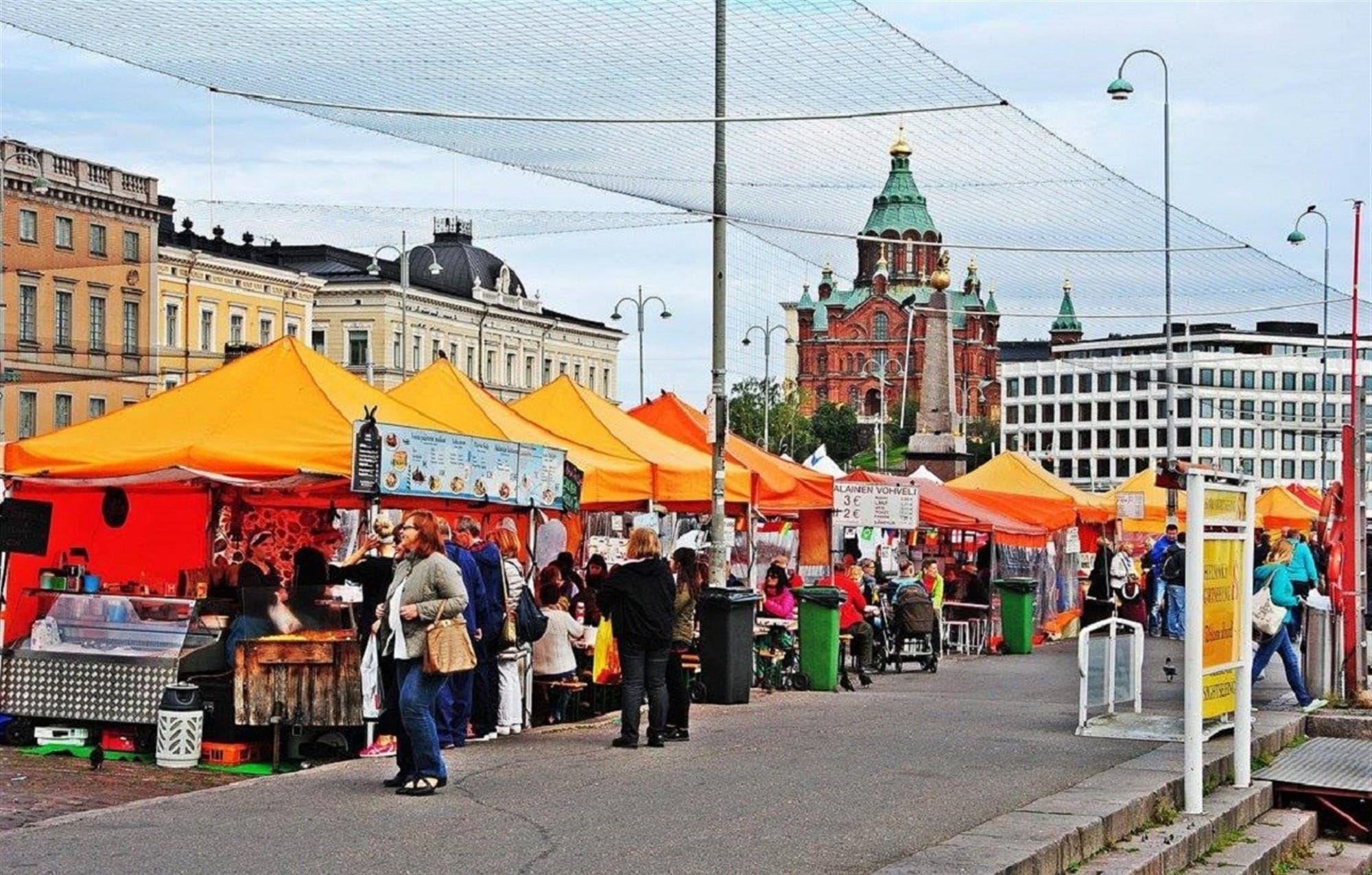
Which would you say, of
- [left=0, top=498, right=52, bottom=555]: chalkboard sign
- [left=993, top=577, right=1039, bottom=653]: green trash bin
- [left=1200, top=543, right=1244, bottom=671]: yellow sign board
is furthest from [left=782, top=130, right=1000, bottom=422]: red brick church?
[left=1200, top=543, right=1244, bottom=671]: yellow sign board

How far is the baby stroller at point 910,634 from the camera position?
2734 centimetres

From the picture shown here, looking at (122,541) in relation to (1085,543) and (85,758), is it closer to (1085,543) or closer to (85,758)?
(85,758)

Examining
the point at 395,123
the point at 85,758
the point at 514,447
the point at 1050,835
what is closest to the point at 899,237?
the point at 514,447

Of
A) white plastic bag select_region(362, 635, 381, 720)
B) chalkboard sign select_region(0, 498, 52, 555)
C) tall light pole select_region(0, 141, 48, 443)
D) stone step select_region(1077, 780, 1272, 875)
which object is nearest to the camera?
stone step select_region(1077, 780, 1272, 875)

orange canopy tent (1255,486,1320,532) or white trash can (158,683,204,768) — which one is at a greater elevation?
orange canopy tent (1255,486,1320,532)

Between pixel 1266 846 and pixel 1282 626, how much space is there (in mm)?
6726

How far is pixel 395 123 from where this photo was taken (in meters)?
15.9

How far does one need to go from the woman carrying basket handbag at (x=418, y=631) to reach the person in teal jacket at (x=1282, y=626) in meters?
8.72

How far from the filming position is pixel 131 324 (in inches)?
3228

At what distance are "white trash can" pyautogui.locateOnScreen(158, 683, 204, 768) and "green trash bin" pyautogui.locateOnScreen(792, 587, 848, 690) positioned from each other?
29.1ft

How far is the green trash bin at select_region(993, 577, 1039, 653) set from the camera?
33.7 meters

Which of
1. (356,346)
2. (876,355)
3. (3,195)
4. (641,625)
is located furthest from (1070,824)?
(876,355)

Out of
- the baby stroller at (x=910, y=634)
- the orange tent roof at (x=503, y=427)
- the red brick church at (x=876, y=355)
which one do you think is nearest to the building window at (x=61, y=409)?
the baby stroller at (x=910, y=634)

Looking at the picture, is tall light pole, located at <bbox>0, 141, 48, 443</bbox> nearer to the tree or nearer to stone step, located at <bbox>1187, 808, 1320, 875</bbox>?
stone step, located at <bbox>1187, 808, 1320, 875</bbox>
